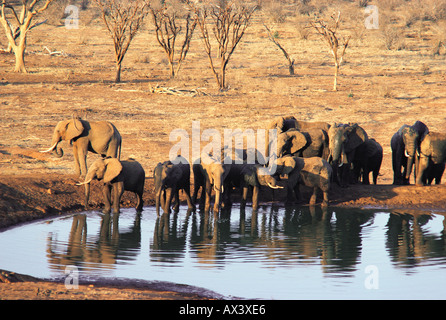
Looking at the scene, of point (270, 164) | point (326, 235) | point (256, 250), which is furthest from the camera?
point (270, 164)

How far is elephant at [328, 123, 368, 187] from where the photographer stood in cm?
1555

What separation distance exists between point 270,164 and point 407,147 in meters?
3.36

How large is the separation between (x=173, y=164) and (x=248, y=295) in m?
5.24

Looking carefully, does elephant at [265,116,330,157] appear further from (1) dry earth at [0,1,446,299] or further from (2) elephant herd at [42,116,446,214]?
(1) dry earth at [0,1,446,299]

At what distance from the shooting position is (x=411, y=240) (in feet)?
41.1

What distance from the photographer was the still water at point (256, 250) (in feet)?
31.1

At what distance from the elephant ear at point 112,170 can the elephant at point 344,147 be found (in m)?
4.83

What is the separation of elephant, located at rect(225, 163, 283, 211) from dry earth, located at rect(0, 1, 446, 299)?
1901 millimetres

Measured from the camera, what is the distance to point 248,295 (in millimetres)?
8820

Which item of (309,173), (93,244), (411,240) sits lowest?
(411,240)

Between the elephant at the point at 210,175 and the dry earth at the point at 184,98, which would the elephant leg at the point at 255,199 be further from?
the dry earth at the point at 184,98

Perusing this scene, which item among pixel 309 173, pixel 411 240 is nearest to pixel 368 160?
pixel 309 173

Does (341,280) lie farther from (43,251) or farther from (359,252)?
(43,251)

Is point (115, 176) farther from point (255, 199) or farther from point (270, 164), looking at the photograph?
point (270, 164)
